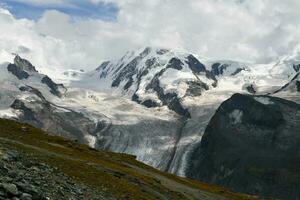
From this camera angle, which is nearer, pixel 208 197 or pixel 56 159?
pixel 56 159

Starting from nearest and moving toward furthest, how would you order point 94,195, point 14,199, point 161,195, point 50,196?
point 14,199
point 50,196
point 94,195
point 161,195

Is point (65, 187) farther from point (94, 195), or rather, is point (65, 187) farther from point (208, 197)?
point (208, 197)

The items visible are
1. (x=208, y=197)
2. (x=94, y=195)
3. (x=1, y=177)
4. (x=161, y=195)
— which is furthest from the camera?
(x=208, y=197)

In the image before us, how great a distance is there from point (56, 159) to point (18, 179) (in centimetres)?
2127

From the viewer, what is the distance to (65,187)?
40.7 m

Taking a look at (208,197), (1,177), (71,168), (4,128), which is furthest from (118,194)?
(208,197)

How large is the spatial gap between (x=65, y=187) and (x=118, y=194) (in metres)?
9.80

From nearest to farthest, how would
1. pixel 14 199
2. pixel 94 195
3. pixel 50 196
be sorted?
1. pixel 14 199
2. pixel 50 196
3. pixel 94 195

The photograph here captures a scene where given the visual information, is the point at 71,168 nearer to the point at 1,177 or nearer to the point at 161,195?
the point at 161,195

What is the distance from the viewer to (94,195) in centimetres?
4425

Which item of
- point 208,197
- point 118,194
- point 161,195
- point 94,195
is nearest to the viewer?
point 94,195

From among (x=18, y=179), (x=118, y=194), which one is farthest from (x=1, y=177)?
(x=118, y=194)

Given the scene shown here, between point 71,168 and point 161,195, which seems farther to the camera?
point 161,195

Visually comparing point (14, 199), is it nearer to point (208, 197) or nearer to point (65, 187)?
point (65, 187)
